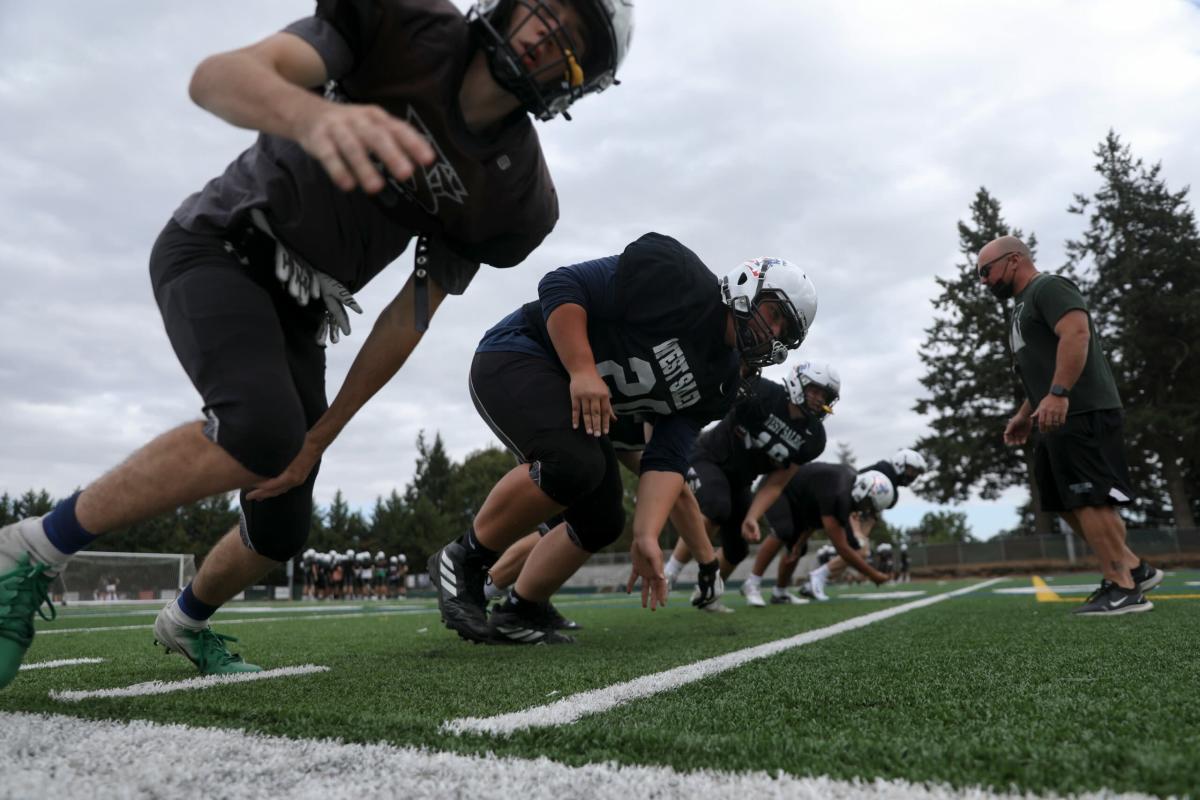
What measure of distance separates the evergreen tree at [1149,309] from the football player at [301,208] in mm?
35612

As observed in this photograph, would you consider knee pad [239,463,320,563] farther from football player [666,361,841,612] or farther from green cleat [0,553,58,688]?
football player [666,361,841,612]

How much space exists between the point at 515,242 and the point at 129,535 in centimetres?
6408

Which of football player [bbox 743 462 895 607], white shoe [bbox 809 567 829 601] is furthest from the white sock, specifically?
white shoe [bbox 809 567 829 601]

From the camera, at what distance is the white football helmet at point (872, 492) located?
9211mm

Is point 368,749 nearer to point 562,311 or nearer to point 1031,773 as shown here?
point 1031,773

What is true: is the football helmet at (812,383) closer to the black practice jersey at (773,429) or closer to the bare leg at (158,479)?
the black practice jersey at (773,429)

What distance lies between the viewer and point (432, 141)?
2033mm

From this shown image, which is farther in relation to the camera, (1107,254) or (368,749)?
(1107,254)

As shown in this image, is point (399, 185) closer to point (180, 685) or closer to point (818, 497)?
point (180, 685)

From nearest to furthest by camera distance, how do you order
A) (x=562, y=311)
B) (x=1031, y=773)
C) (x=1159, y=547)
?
(x=1031, y=773) → (x=562, y=311) → (x=1159, y=547)

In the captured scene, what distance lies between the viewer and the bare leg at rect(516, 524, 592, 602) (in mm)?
3834

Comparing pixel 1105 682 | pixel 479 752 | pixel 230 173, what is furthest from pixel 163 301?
pixel 1105 682

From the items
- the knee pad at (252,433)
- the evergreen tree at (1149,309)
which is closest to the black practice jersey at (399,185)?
the knee pad at (252,433)

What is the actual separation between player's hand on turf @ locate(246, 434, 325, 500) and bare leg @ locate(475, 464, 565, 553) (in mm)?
956
